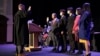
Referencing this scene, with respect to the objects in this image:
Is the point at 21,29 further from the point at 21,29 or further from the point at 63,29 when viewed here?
the point at 63,29

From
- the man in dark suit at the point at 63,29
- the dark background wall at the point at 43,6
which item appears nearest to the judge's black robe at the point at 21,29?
the man in dark suit at the point at 63,29

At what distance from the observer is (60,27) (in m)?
11.3

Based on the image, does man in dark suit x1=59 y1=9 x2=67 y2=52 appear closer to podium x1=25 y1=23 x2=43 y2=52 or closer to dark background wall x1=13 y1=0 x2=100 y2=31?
podium x1=25 y1=23 x2=43 y2=52

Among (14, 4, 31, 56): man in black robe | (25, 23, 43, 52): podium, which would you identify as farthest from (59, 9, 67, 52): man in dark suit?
(14, 4, 31, 56): man in black robe

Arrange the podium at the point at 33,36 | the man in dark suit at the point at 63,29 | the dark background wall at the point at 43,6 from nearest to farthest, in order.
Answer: the man in dark suit at the point at 63,29 → the podium at the point at 33,36 → the dark background wall at the point at 43,6

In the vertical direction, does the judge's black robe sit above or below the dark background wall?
below

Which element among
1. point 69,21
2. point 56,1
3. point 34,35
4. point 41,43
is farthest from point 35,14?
point 69,21

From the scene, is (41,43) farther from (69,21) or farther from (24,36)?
(24,36)

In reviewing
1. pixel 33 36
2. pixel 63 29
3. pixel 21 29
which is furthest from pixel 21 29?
pixel 33 36

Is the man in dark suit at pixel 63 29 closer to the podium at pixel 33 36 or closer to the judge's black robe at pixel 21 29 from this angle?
the podium at pixel 33 36

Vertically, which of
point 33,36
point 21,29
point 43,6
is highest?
point 43,6

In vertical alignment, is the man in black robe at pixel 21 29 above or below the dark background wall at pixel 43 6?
below

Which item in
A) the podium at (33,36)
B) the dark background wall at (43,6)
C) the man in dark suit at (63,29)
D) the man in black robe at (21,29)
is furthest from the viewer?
the dark background wall at (43,6)

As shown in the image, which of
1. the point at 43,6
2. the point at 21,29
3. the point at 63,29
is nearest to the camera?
the point at 21,29
